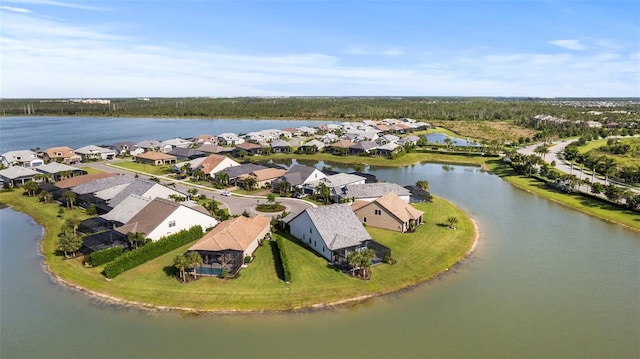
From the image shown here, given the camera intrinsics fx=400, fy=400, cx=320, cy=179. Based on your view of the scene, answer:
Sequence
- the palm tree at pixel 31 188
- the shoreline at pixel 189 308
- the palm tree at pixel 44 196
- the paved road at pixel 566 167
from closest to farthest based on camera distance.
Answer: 1. the shoreline at pixel 189 308
2. the palm tree at pixel 44 196
3. the palm tree at pixel 31 188
4. the paved road at pixel 566 167

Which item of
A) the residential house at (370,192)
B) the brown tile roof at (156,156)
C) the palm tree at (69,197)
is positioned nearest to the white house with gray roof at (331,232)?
the residential house at (370,192)

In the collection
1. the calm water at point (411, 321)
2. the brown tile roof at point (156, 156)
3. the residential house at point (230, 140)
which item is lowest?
the calm water at point (411, 321)

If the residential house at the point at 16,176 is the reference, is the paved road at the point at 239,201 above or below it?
below

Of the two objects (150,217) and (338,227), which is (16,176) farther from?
(338,227)

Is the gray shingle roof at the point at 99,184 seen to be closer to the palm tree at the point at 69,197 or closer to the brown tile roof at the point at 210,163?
the palm tree at the point at 69,197

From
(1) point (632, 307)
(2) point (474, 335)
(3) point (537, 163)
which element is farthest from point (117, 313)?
(3) point (537, 163)

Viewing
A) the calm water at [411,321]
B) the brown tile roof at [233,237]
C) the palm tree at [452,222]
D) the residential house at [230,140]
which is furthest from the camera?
the residential house at [230,140]

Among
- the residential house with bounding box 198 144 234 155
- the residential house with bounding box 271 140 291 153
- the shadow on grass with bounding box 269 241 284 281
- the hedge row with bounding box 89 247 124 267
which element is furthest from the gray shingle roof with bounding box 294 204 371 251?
the residential house with bounding box 271 140 291 153

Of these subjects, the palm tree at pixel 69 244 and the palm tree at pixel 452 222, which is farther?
the palm tree at pixel 452 222
